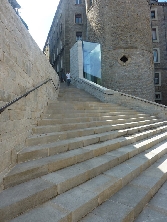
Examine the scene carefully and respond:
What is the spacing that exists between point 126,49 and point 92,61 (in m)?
3.66

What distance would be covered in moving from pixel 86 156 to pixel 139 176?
43.6 inches

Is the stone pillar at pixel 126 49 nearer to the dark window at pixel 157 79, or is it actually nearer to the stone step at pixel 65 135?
the dark window at pixel 157 79

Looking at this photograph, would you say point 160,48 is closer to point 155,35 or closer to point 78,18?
point 155,35

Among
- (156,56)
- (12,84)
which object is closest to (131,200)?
(12,84)

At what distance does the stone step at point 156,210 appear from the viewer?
227 cm

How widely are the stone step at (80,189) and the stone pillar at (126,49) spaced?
1295cm

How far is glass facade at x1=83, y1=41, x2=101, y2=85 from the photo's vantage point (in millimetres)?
14145

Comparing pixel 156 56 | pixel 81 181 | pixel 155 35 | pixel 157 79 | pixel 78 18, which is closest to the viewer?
pixel 81 181

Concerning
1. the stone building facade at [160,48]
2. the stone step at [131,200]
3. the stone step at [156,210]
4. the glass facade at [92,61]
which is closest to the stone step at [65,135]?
the stone step at [131,200]

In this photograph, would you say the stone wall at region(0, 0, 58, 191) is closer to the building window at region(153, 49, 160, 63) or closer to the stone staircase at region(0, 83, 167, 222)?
the stone staircase at region(0, 83, 167, 222)

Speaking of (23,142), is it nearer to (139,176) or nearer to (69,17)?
(139,176)

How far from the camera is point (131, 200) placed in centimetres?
244

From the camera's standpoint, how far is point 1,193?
2094mm

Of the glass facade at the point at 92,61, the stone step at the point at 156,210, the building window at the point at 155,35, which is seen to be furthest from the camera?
the building window at the point at 155,35
